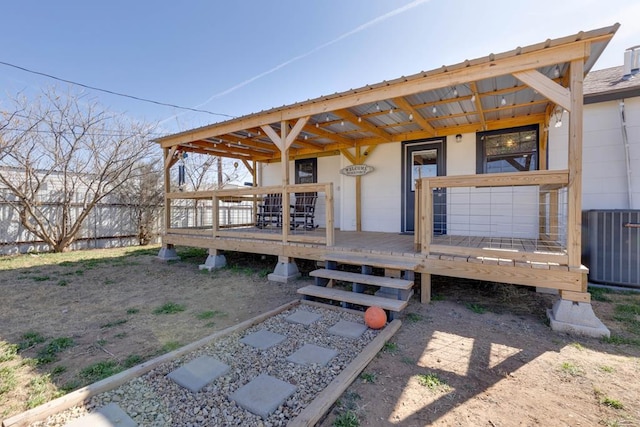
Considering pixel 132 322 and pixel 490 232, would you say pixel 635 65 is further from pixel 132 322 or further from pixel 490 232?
pixel 132 322

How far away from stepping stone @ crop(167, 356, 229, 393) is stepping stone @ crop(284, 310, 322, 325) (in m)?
0.98

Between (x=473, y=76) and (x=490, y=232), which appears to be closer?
(x=473, y=76)

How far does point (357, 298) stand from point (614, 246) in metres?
3.89

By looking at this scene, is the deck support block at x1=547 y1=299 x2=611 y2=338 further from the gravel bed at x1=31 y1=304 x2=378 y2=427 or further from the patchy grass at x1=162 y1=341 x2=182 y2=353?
the patchy grass at x1=162 y1=341 x2=182 y2=353

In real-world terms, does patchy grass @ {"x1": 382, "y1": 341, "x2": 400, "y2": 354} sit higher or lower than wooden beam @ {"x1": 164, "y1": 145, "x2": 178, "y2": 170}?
lower

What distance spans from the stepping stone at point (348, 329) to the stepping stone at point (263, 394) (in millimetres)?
893

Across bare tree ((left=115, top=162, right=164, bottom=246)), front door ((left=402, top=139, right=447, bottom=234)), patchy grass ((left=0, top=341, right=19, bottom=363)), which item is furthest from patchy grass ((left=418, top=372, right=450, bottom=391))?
bare tree ((left=115, top=162, right=164, bottom=246))

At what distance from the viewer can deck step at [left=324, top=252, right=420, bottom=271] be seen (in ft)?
11.7

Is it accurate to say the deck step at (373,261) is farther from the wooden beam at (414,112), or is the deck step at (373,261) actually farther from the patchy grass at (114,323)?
the patchy grass at (114,323)

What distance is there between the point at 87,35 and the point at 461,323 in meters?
12.1

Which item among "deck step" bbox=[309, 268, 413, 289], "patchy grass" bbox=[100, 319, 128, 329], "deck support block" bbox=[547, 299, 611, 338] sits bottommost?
"patchy grass" bbox=[100, 319, 128, 329]

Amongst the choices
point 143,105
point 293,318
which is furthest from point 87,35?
point 293,318

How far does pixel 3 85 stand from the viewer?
7.60 meters

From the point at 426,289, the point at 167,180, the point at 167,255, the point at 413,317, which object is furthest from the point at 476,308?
the point at 167,180
